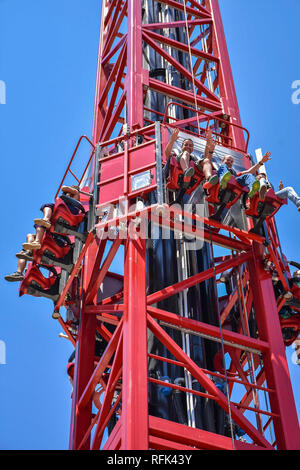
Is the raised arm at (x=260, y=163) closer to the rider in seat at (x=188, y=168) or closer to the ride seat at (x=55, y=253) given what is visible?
the rider in seat at (x=188, y=168)

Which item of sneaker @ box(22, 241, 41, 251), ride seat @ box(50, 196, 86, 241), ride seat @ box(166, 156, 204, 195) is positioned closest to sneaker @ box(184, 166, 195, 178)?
ride seat @ box(166, 156, 204, 195)

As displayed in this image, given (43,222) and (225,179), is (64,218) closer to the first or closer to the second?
(43,222)

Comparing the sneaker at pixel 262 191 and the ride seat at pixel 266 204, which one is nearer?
the sneaker at pixel 262 191

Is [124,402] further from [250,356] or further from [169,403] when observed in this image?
[250,356]

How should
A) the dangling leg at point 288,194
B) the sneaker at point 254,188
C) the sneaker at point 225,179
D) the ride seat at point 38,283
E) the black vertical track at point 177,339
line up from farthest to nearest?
the ride seat at point 38,283
the dangling leg at point 288,194
the black vertical track at point 177,339
the sneaker at point 254,188
the sneaker at point 225,179

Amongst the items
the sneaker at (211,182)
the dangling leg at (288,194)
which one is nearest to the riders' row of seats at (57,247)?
the sneaker at (211,182)

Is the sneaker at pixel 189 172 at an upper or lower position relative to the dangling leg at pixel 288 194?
lower

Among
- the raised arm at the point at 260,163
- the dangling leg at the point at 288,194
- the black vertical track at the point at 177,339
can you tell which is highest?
the raised arm at the point at 260,163

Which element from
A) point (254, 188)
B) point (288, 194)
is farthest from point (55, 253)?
point (288, 194)

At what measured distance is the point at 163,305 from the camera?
17250mm

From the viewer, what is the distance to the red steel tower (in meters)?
13.6

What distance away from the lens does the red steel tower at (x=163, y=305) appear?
13.6 metres

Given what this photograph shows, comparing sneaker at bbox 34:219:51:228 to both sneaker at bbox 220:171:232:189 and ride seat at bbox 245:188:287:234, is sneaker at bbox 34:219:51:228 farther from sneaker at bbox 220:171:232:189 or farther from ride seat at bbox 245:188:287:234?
ride seat at bbox 245:188:287:234
